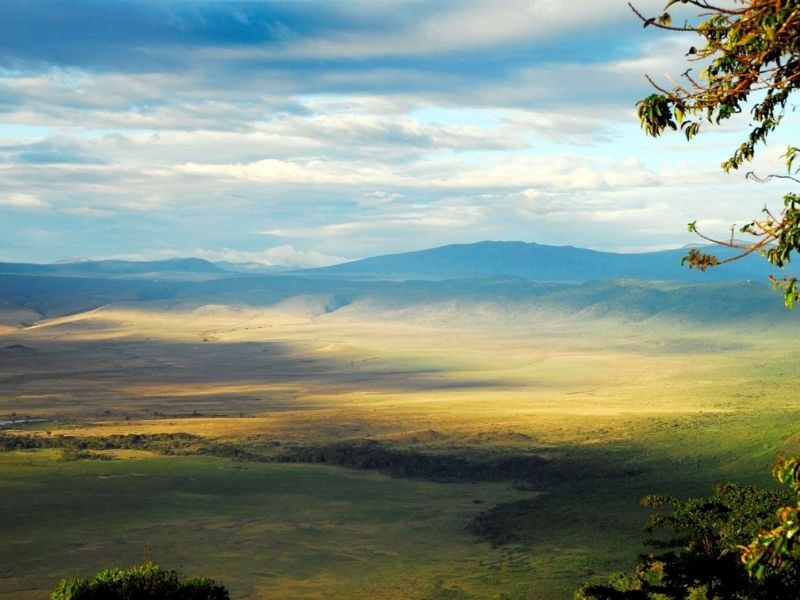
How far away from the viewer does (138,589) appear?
1399 inches

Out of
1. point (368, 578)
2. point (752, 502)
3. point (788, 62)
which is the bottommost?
point (368, 578)

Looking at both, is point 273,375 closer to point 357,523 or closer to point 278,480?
point 278,480

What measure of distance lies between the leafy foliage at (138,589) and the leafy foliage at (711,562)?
42.9 feet

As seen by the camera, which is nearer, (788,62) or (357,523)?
(788,62)

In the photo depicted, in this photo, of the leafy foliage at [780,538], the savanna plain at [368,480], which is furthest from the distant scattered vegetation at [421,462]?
the leafy foliage at [780,538]

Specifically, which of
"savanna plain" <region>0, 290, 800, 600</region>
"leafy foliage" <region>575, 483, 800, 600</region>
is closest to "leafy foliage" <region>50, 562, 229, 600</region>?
"leafy foliage" <region>575, 483, 800, 600</region>

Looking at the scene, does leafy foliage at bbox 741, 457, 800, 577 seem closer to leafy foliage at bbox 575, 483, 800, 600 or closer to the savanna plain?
leafy foliage at bbox 575, 483, 800, 600

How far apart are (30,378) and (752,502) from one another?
557 feet

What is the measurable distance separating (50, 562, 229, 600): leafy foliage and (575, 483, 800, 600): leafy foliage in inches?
515

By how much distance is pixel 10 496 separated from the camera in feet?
255

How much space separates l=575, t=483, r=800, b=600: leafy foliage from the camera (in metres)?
29.3

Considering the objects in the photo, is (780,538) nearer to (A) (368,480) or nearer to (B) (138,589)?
(B) (138,589)

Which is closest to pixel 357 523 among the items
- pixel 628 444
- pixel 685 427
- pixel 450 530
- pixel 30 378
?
pixel 450 530

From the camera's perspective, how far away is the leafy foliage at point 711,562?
29.3 meters
